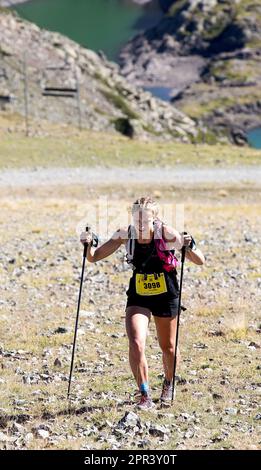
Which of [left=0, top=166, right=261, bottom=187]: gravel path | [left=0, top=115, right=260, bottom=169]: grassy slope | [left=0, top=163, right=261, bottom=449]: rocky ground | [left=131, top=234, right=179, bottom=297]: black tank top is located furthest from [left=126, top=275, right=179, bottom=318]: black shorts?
[left=0, top=115, right=260, bottom=169]: grassy slope

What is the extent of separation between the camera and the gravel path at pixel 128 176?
46350mm

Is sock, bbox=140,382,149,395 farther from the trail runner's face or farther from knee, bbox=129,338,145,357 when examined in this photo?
the trail runner's face

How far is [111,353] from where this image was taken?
13258 millimetres

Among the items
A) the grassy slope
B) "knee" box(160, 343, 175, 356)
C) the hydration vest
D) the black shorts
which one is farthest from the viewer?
the grassy slope

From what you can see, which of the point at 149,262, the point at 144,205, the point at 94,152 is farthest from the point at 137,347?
the point at 94,152

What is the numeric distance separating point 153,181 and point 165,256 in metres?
37.4

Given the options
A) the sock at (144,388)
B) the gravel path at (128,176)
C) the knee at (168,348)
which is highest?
the gravel path at (128,176)

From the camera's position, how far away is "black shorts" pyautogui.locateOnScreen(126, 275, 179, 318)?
10.0 m

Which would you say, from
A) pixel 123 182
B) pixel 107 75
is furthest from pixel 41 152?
pixel 107 75

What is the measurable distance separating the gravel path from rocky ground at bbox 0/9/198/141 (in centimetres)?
2559

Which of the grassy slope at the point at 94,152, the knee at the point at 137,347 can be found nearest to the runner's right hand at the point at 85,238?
the knee at the point at 137,347

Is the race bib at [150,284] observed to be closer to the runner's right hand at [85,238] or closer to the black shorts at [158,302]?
the black shorts at [158,302]

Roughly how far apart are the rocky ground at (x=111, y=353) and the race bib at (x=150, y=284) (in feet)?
4.68

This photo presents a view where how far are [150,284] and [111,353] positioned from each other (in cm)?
358
